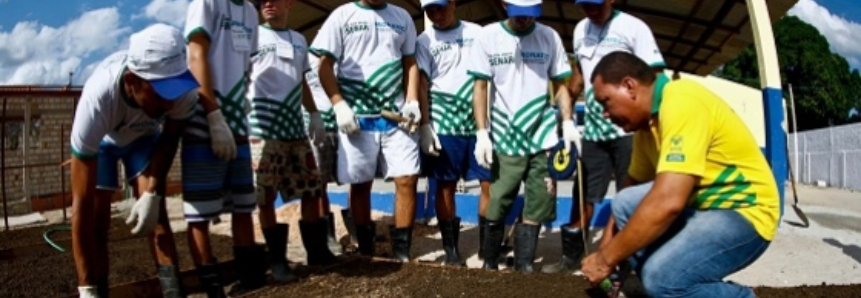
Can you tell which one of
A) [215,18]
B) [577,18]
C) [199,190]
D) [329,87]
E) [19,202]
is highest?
[577,18]

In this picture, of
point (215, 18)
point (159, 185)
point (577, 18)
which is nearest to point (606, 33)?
point (215, 18)

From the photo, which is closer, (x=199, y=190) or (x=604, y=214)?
(x=199, y=190)

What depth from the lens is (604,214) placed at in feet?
20.8

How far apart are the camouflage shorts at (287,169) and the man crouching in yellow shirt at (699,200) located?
207 cm

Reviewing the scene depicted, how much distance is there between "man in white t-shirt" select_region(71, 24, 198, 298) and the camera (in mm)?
2945

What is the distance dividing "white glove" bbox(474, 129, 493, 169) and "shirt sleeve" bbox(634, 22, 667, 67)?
0.99 meters

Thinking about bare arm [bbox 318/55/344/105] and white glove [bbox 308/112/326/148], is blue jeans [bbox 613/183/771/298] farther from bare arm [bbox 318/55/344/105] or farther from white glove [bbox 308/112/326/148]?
white glove [bbox 308/112/326/148]

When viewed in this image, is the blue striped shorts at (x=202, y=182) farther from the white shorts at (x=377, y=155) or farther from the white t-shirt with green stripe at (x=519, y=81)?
the white t-shirt with green stripe at (x=519, y=81)

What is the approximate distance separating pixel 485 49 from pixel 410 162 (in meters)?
0.83

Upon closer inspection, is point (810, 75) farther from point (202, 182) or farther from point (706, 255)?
point (202, 182)

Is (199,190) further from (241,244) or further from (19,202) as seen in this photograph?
(19,202)

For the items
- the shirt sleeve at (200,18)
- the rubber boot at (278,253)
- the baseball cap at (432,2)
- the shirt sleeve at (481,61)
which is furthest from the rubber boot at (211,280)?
the baseball cap at (432,2)

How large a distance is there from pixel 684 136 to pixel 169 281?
7.39 feet

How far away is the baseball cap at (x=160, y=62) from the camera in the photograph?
9.51ft
